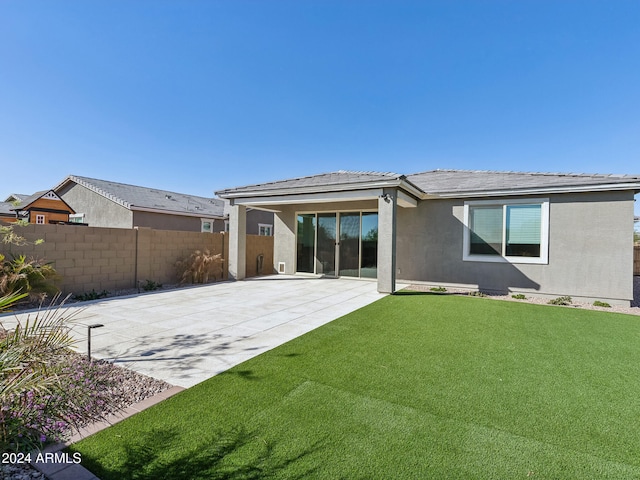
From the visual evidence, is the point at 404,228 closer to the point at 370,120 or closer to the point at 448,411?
the point at 370,120

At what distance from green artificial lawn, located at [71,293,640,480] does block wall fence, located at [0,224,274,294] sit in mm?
7216

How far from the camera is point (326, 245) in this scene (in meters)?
13.2

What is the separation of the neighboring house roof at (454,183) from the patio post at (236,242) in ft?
2.58

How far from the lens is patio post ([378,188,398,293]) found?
9258 millimetres

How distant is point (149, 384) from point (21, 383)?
185 centimetres

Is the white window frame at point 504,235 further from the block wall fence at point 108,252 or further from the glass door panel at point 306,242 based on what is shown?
the block wall fence at point 108,252

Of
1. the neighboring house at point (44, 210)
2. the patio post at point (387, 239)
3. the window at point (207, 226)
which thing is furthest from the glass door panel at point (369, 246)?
the neighboring house at point (44, 210)

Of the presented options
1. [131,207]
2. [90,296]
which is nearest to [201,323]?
[90,296]

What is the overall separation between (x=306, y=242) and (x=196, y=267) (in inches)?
193

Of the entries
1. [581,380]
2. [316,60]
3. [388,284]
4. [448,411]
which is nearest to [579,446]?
[448,411]

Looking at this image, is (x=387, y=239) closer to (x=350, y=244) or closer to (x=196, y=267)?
(x=350, y=244)

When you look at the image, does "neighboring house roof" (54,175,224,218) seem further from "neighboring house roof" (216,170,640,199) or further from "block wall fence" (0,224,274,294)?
"block wall fence" (0,224,274,294)

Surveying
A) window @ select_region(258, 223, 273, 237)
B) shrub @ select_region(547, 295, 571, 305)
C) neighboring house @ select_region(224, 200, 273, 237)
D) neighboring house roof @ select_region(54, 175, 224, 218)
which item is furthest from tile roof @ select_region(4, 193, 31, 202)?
shrub @ select_region(547, 295, 571, 305)

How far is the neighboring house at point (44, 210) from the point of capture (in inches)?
509
